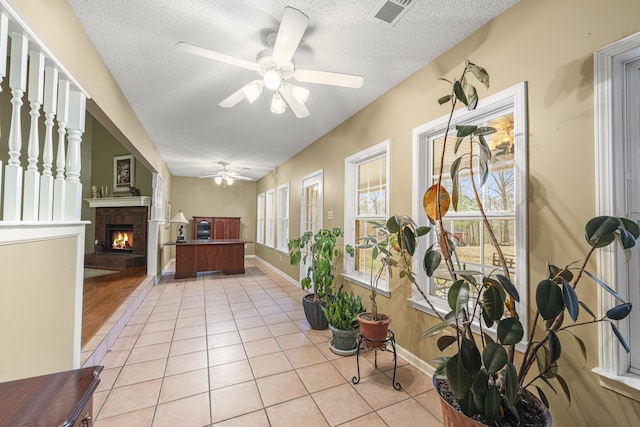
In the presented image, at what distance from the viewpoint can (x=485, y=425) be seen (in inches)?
46.1

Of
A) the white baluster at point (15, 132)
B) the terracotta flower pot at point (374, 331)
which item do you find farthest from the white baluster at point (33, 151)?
the terracotta flower pot at point (374, 331)

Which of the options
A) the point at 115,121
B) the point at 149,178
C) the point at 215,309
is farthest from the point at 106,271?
the point at 115,121

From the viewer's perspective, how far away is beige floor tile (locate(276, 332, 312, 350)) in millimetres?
2645

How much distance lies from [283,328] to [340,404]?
4.49ft

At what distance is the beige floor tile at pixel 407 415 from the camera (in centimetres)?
166

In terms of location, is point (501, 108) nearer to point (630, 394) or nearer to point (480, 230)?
point (480, 230)

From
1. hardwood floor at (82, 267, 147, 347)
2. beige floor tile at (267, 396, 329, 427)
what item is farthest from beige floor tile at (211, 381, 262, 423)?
hardwood floor at (82, 267, 147, 347)

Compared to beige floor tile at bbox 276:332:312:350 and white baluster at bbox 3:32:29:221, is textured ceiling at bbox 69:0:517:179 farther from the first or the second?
beige floor tile at bbox 276:332:312:350

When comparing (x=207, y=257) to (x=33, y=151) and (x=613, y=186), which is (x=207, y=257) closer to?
(x=33, y=151)

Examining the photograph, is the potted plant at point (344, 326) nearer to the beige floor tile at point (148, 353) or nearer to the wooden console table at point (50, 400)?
the beige floor tile at point (148, 353)

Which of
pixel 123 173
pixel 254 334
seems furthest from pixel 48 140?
pixel 123 173

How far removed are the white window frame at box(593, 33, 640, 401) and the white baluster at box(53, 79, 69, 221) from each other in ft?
9.32

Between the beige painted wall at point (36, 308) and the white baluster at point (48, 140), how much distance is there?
203mm

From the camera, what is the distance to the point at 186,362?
2332mm
